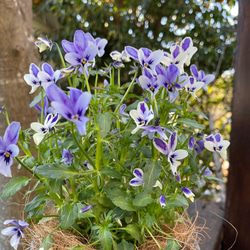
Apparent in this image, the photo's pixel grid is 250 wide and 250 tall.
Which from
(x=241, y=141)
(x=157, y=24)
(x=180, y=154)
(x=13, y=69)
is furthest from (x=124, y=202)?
(x=157, y=24)

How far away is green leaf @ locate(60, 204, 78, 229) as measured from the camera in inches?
18.6

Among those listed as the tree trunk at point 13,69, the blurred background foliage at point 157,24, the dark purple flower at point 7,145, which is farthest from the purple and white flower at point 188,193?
the blurred background foliage at point 157,24

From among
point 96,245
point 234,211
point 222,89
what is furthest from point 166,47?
point 96,245

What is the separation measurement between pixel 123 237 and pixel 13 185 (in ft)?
0.79

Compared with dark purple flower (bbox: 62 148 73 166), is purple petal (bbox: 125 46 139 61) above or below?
above

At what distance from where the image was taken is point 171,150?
473mm

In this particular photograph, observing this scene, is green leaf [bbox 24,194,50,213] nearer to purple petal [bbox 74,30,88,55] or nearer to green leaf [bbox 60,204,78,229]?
green leaf [bbox 60,204,78,229]

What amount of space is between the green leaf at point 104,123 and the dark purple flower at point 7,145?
0.13 meters

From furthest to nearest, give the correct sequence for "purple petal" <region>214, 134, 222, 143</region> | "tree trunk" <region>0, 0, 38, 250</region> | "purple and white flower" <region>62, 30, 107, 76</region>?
"tree trunk" <region>0, 0, 38, 250</region>
"purple petal" <region>214, 134, 222, 143</region>
"purple and white flower" <region>62, 30, 107, 76</region>

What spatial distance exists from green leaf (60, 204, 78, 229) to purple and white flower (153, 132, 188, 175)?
0.61 feet

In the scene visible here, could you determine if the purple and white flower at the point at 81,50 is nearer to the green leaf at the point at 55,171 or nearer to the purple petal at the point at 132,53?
the purple petal at the point at 132,53

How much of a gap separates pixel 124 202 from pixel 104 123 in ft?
0.52

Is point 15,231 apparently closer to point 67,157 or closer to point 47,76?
point 67,157

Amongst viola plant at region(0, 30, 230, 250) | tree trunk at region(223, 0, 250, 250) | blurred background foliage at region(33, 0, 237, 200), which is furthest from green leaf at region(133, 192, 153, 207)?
blurred background foliage at region(33, 0, 237, 200)
